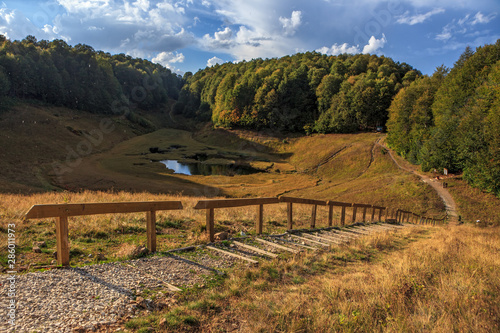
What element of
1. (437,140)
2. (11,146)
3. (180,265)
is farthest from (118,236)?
(11,146)

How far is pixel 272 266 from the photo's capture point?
5512mm

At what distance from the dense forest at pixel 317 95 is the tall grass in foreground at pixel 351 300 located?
63628 millimetres

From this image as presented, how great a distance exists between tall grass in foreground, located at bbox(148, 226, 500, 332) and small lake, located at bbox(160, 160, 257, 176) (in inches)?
1783

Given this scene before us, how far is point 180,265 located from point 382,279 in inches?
138

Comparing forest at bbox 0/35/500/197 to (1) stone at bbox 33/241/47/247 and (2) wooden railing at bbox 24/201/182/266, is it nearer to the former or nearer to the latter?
(2) wooden railing at bbox 24/201/182/266

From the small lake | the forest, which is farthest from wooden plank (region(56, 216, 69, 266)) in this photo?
the small lake

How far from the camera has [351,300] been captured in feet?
13.4

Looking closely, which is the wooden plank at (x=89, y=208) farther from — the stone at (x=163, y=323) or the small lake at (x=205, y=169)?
the small lake at (x=205, y=169)

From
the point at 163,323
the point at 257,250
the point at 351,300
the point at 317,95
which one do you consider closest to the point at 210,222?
the point at 257,250

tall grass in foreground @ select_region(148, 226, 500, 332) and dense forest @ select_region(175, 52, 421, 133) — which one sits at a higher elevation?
dense forest @ select_region(175, 52, 421, 133)

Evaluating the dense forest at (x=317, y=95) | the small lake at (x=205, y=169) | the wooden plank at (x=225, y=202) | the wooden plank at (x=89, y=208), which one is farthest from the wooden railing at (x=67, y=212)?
the dense forest at (x=317, y=95)

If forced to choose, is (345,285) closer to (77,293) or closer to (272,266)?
(272,266)

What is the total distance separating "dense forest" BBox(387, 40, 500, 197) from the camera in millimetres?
29047

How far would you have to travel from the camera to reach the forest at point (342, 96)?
3148 centimetres
